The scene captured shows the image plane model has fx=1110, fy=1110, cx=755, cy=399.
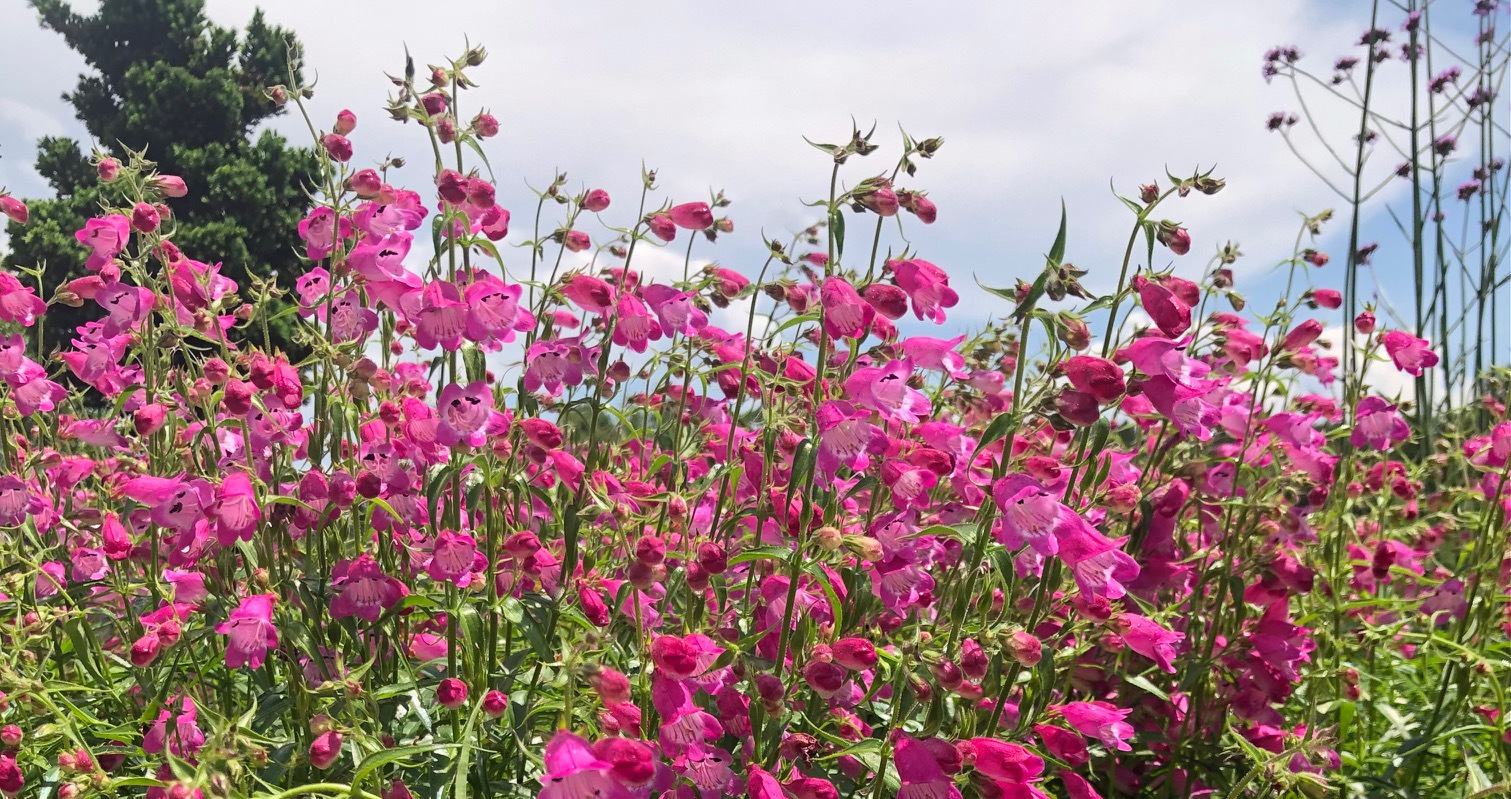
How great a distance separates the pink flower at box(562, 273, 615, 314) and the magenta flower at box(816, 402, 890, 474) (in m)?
0.51

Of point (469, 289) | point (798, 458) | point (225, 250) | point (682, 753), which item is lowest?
point (682, 753)

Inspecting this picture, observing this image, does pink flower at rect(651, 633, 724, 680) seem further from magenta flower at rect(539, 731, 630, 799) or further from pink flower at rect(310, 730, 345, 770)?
pink flower at rect(310, 730, 345, 770)

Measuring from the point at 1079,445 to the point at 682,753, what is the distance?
0.88 m

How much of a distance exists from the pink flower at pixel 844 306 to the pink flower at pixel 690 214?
50 centimetres

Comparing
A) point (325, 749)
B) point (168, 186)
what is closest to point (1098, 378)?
point (325, 749)

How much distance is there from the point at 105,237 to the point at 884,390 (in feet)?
5.78

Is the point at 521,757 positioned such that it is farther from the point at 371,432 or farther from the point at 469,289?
the point at 469,289

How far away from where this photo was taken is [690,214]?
2246mm

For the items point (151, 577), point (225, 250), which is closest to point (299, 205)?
point (225, 250)

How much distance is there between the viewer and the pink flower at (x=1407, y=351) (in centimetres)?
286

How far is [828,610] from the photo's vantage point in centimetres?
205

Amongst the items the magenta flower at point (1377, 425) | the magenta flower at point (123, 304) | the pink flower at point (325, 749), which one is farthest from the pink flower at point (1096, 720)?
the magenta flower at point (123, 304)

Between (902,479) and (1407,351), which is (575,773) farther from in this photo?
(1407,351)

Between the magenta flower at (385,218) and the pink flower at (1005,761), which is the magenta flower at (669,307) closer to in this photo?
the magenta flower at (385,218)
